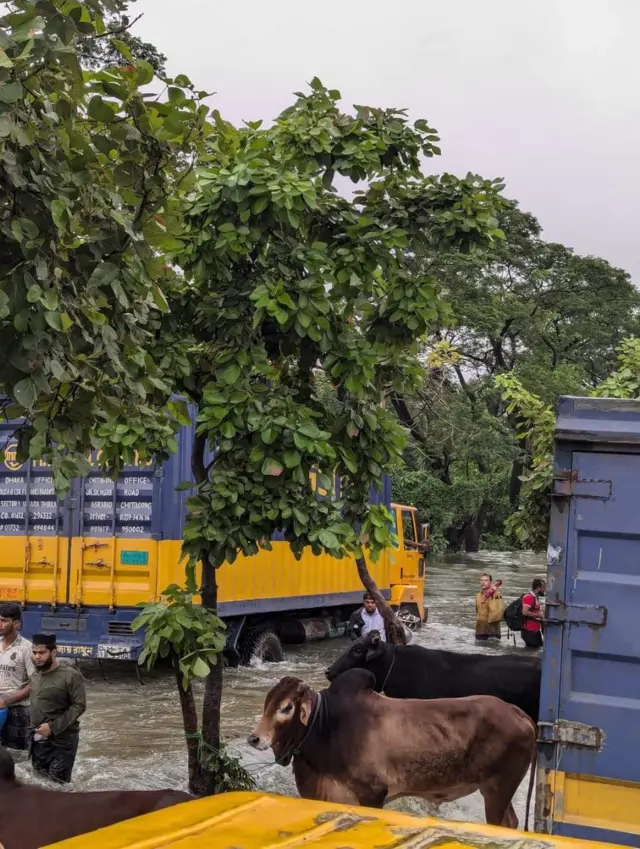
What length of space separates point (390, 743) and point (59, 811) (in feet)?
8.08

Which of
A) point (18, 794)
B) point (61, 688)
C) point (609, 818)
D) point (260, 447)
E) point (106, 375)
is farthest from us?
point (61, 688)

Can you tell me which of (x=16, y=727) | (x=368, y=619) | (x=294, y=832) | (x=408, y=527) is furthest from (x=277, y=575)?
(x=294, y=832)

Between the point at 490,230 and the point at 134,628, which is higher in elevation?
the point at 490,230

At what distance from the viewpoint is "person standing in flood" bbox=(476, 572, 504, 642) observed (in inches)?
678

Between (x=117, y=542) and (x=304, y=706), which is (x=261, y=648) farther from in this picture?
(x=304, y=706)

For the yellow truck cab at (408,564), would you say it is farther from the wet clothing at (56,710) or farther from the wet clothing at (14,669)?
the wet clothing at (56,710)

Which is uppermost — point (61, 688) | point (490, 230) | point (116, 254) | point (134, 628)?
point (490, 230)

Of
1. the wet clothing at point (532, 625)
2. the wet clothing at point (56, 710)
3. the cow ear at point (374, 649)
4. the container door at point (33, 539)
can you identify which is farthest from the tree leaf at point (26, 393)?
the wet clothing at point (532, 625)

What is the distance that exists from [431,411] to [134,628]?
26376mm

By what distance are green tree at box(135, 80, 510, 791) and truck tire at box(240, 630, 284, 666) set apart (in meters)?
6.94

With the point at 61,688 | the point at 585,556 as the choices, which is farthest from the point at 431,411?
the point at 585,556

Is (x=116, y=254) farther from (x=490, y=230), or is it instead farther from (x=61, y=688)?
(x=61, y=688)

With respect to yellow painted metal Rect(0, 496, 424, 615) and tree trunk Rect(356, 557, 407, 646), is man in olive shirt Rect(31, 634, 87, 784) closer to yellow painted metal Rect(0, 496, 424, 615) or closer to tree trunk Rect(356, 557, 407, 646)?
tree trunk Rect(356, 557, 407, 646)

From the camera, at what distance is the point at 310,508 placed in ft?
22.6
